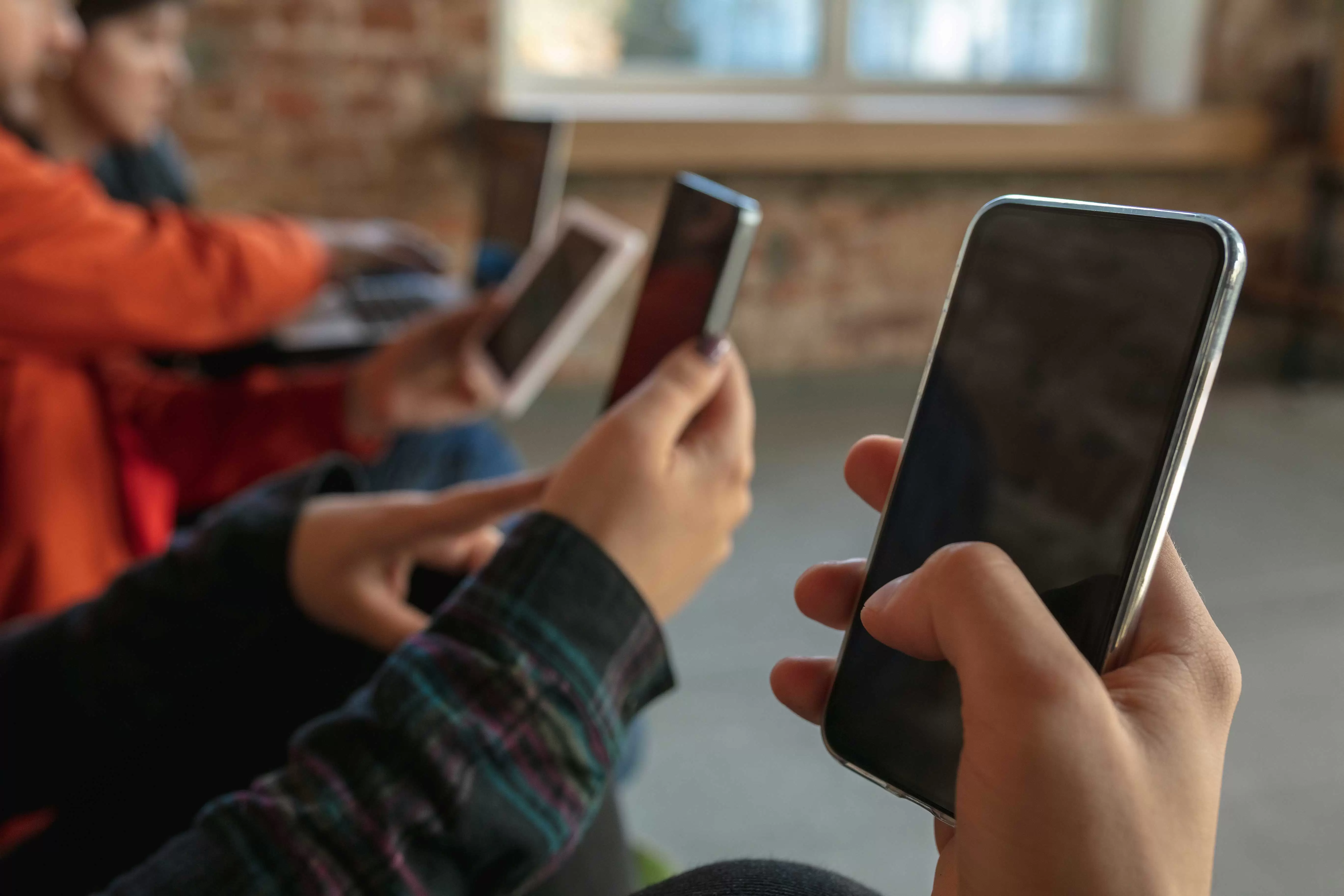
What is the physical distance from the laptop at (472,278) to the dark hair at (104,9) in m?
0.46

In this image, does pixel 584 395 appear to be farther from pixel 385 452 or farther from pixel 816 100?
pixel 385 452

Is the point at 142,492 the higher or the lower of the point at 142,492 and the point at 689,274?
the lower

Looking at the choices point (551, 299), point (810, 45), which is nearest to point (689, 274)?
point (551, 299)

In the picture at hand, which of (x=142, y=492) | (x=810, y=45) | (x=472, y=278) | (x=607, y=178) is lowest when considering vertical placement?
(x=142, y=492)

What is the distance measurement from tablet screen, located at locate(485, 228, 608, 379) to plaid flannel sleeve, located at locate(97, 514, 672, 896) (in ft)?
2.37

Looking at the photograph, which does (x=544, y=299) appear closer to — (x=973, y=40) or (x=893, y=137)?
(x=893, y=137)

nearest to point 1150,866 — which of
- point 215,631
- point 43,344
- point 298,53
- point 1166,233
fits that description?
point 1166,233

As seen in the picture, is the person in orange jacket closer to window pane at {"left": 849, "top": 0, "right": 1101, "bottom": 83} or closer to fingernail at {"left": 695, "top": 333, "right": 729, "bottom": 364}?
fingernail at {"left": 695, "top": 333, "right": 729, "bottom": 364}

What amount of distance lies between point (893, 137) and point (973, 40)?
61 centimetres

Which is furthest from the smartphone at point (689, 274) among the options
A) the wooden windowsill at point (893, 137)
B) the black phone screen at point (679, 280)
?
the wooden windowsill at point (893, 137)

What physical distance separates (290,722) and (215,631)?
69 millimetres

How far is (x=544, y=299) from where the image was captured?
46.3 inches

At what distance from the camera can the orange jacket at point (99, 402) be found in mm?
1037

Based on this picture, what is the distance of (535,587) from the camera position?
0.43 meters
